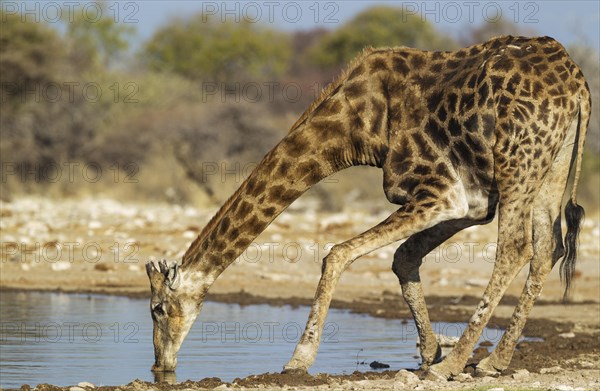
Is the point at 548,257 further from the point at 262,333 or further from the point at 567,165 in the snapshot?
the point at 262,333

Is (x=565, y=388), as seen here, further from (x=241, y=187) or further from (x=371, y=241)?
(x=241, y=187)

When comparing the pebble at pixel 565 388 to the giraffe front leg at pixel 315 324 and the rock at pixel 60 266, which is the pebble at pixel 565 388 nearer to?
the giraffe front leg at pixel 315 324

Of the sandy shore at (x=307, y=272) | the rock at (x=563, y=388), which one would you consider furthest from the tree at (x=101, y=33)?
the rock at (x=563, y=388)

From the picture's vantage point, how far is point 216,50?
52.8m

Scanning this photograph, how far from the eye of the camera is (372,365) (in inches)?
367

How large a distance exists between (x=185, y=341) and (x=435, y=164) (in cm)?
337

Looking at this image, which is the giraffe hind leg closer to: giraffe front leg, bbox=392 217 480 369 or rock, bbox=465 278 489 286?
giraffe front leg, bbox=392 217 480 369

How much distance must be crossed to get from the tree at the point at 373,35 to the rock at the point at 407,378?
41.3 m

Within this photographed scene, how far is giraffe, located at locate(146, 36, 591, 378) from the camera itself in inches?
327

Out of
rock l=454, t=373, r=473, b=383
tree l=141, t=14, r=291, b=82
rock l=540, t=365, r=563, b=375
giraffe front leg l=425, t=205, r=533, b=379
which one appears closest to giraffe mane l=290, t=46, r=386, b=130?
giraffe front leg l=425, t=205, r=533, b=379

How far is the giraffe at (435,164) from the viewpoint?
8312 millimetres

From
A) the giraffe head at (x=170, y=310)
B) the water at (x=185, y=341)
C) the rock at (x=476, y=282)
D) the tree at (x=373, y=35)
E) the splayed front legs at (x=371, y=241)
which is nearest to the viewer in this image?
the splayed front legs at (x=371, y=241)

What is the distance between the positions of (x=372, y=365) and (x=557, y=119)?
96.7 inches

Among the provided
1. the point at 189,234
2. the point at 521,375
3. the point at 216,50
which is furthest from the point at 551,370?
the point at 216,50
